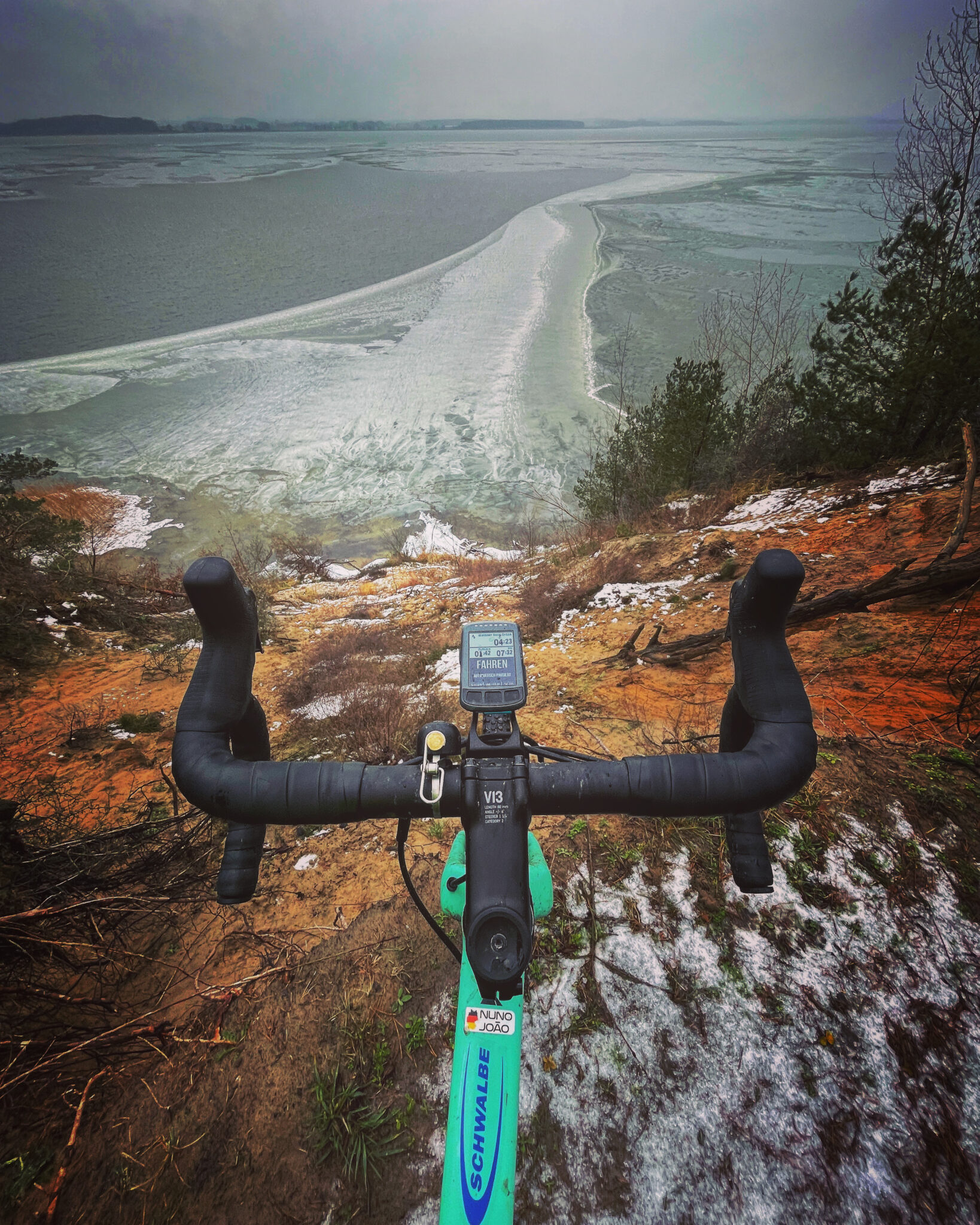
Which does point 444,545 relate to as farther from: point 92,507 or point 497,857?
point 497,857

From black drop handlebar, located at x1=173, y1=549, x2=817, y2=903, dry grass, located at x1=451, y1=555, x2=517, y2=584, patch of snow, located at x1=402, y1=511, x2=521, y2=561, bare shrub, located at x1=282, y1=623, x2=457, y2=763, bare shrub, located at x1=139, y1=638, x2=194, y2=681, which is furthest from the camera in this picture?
patch of snow, located at x1=402, y1=511, x2=521, y2=561

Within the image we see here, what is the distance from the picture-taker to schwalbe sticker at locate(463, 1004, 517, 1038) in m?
1.20

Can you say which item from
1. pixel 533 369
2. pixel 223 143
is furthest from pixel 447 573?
pixel 223 143

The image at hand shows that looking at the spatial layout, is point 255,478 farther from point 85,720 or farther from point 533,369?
point 85,720

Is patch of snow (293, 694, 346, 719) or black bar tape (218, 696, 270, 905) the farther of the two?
patch of snow (293, 694, 346, 719)

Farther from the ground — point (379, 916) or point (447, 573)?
point (379, 916)

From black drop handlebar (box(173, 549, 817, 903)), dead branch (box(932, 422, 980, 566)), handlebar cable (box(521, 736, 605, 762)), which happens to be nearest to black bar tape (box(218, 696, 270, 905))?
black drop handlebar (box(173, 549, 817, 903))

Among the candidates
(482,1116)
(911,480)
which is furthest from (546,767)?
(911,480)

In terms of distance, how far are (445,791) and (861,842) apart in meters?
2.18

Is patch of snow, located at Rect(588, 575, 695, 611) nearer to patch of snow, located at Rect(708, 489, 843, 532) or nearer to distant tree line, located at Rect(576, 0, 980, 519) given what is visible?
patch of snow, located at Rect(708, 489, 843, 532)

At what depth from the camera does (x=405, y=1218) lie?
1.54 meters

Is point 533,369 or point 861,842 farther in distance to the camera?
point 533,369

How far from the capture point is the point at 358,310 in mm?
40281

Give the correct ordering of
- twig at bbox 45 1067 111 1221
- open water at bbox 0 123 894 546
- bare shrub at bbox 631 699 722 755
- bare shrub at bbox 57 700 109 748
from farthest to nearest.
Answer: open water at bbox 0 123 894 546, bare shrub at bbox 57 700 109 748, bare shrub at bbox 631 699 722 755, twig at bbox 45 1067 111 1221
